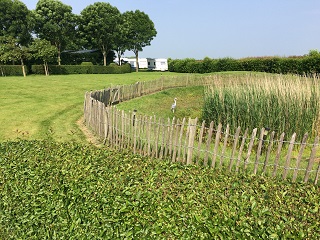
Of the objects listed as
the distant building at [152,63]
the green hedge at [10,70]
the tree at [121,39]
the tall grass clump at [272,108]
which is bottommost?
the tall grass clump at [272,108]

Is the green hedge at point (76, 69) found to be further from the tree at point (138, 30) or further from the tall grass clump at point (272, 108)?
the tall grass clump at point (272, 108)

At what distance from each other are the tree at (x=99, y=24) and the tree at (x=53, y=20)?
11.3 feet

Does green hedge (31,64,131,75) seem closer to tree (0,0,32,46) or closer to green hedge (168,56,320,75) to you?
tree (0,0,32,46)

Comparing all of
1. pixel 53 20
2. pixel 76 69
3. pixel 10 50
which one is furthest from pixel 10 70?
pixel 53 20

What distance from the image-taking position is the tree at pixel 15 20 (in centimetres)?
3300

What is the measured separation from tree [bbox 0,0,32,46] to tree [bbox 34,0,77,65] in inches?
111

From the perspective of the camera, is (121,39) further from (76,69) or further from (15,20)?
(15,20)

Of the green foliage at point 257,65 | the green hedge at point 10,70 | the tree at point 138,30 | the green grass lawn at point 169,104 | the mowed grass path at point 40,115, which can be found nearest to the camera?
the mowed grass path at point 40,115

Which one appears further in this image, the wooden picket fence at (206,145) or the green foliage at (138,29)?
the green foliage at (138,29)

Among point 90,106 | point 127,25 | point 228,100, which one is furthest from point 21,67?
point 228,100

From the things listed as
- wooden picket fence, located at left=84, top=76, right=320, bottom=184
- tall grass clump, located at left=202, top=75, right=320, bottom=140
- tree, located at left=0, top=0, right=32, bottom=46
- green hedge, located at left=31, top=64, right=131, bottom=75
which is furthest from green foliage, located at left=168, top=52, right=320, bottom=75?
tree, located at left=0, top=0, right=32, bottom=46

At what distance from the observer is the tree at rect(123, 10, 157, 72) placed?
50281 millimetres

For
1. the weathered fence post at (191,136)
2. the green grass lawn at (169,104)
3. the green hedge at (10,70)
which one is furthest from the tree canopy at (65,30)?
the weathered fence post at (191,136)

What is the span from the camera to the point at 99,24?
4372cm
